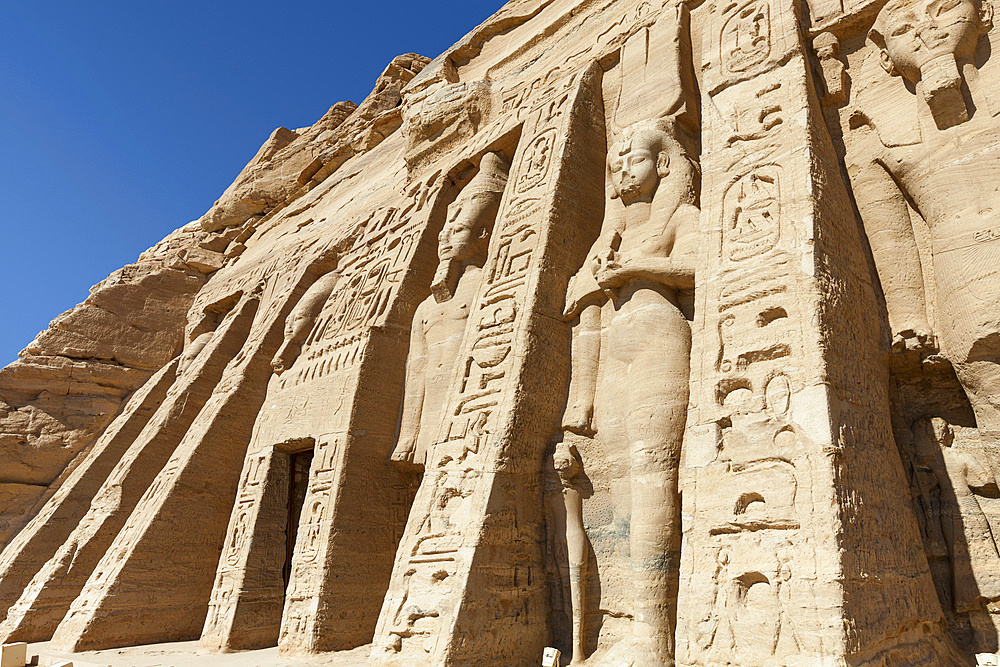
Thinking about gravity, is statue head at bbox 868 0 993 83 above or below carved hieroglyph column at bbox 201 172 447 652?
above

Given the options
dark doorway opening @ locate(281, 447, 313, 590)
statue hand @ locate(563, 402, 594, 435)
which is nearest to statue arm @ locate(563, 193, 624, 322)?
statue hand @ locate(563, 402, 594, 435)

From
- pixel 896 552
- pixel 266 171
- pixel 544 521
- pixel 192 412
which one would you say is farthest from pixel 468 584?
pixel 266 171

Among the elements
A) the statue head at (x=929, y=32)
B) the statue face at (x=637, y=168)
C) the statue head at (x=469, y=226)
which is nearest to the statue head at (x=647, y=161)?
the statue face at (x=637, y=168)

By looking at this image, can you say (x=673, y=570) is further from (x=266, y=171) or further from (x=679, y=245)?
(x=266, y=171)

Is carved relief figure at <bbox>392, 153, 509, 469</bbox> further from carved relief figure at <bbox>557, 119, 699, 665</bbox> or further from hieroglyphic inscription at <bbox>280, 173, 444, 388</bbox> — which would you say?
carved relief figure at <bbox>557, 119, 699, 665</bbox>

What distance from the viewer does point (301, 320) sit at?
350 inches

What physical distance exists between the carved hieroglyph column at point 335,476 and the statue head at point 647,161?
8.87 feet

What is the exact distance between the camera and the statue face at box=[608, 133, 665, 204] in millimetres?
5488

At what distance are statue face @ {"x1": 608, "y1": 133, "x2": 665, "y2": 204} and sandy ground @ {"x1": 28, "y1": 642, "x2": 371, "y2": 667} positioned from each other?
12.9ft

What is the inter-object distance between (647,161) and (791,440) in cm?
268

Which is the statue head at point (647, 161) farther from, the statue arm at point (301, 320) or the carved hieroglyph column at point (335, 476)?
the statue arm at point (301, 320)

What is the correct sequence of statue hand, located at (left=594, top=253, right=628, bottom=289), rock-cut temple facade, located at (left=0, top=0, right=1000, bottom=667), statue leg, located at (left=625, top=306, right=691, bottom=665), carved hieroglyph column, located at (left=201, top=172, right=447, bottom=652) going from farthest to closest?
carved hieroglyph column, located at (left=201, top=172, right=447, bottom=652) < statue hand, located at (left=594, top=253, right=628, bottom=289) < statue leg, located at (left=625, top=306, right=691, bottom=665) < rock-cut temple facade, located at (left=0, top=0, right=1000, bottom=667)

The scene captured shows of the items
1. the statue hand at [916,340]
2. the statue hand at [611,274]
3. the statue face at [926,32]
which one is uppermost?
the statue face at [926,32]

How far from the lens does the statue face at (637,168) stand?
5.49m
